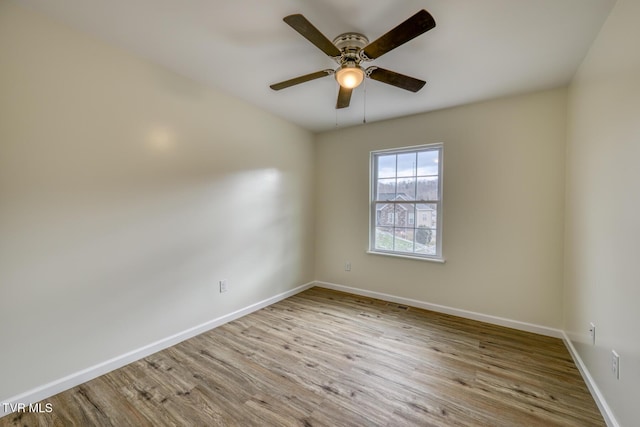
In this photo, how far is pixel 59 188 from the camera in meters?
1.78

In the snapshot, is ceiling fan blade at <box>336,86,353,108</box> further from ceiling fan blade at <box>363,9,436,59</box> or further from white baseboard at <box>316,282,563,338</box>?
white baseboard at <box>316,282,563,338</box>

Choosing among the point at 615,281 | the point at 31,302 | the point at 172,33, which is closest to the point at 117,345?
the point at 31,302

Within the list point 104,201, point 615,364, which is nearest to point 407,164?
point 615,364

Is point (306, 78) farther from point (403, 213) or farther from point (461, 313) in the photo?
point (461, 313)

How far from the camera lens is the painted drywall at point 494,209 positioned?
2605 mm

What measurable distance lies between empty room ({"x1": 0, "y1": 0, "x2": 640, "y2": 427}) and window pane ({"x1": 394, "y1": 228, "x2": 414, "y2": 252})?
43mm

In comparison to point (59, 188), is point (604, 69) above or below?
above

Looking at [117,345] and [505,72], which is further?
[505,72]

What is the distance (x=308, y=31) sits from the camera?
1.45 m

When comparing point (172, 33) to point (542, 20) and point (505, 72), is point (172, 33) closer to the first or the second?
point (542, 20)

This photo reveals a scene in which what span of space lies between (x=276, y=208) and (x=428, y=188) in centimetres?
196

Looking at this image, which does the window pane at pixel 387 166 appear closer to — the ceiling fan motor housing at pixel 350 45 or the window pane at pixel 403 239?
the window pane at pixel 403 239

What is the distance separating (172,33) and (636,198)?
2.94 meters

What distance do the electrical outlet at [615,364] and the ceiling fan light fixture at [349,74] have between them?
88.3 inches
